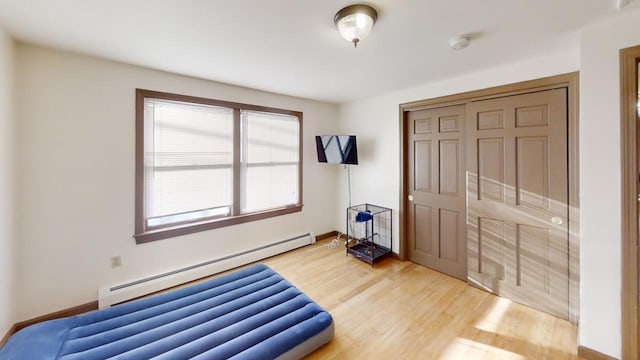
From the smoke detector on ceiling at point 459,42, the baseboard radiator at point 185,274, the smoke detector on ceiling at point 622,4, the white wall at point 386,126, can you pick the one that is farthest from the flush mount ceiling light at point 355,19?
the baseboard radiator at point 185,274

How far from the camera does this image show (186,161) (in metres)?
2.86

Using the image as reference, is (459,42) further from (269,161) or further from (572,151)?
(269,161)

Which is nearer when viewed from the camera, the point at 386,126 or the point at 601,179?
the point at 601,179

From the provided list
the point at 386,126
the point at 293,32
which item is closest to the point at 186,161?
the point at 293,32

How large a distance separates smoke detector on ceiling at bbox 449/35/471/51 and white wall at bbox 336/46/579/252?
2.87 feet

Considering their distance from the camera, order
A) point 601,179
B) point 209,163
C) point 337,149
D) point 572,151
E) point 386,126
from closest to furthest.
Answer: point 601,179 → point 572,151 → point 209,163 → point 386,126 → point 337,149

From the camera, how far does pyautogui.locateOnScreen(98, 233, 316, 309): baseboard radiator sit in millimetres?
2410

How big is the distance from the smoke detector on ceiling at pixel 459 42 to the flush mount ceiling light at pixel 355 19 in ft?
2.41

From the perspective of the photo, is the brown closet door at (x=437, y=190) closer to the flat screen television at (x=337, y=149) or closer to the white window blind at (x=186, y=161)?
the flat screen television at (x=337, y=149)

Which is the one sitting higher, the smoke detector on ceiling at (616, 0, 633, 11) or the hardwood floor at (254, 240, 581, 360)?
the smoke detector on ceiling at (616, 0, 633, 11)

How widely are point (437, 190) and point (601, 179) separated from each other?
1.53 metres

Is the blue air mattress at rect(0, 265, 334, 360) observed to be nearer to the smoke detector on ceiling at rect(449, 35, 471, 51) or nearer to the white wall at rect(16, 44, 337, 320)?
the white wall at rect(16, 44, 337, 320)

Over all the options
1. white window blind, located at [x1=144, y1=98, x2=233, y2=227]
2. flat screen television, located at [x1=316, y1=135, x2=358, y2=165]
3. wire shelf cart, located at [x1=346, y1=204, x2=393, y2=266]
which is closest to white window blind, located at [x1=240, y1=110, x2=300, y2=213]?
white window blind, located at [x1=144, y1=98, x2=233, y2=227]

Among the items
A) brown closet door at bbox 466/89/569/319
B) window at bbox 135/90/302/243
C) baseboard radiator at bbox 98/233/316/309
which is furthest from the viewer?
window at bbox 135/90/302/243
